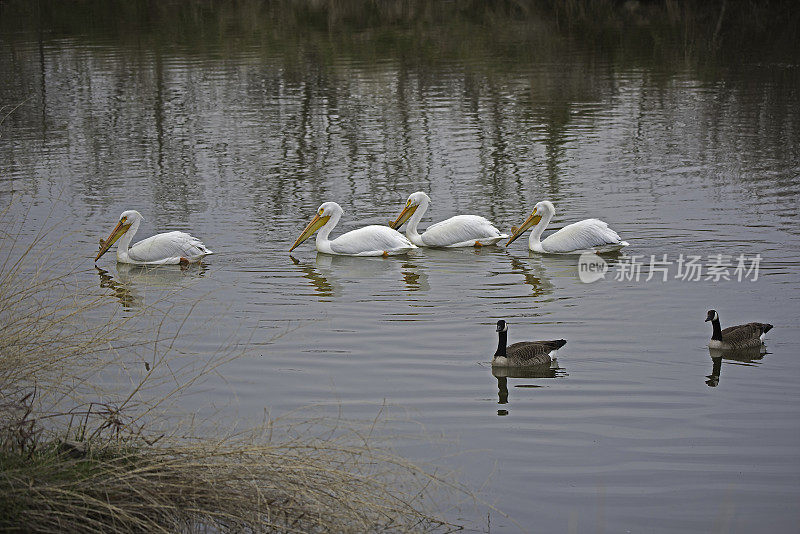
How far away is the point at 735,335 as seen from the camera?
25.3 feet

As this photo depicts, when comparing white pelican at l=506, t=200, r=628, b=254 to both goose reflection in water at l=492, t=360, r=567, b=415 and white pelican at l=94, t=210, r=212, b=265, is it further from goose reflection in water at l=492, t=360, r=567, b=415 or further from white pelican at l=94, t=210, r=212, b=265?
goose reflection in water at l=492, t=360, r=567, b=415

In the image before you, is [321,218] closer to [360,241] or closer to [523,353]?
[360,241]

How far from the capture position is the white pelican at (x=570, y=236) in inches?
426

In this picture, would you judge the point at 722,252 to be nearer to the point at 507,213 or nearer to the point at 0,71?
the point at 507,213

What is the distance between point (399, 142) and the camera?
1667 cm

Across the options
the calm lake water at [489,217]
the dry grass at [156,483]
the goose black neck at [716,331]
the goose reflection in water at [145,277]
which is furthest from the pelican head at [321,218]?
the dry grass at [156,483]

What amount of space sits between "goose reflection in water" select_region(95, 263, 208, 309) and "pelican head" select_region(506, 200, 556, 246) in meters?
3.23

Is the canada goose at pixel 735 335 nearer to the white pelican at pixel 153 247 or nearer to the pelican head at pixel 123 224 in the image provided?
the white pelican at pixel 153 247

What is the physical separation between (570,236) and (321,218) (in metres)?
2.62

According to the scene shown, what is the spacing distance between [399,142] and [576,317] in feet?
27.0

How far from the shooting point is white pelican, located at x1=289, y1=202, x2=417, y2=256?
1130cm

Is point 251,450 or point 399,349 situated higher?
point 251,450

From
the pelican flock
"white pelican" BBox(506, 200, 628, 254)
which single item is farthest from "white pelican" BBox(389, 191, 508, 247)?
"white pelican" BBox(506, 200, 628, 254)

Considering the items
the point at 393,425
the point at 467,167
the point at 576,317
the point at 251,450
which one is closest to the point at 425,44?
the point at 467,167
